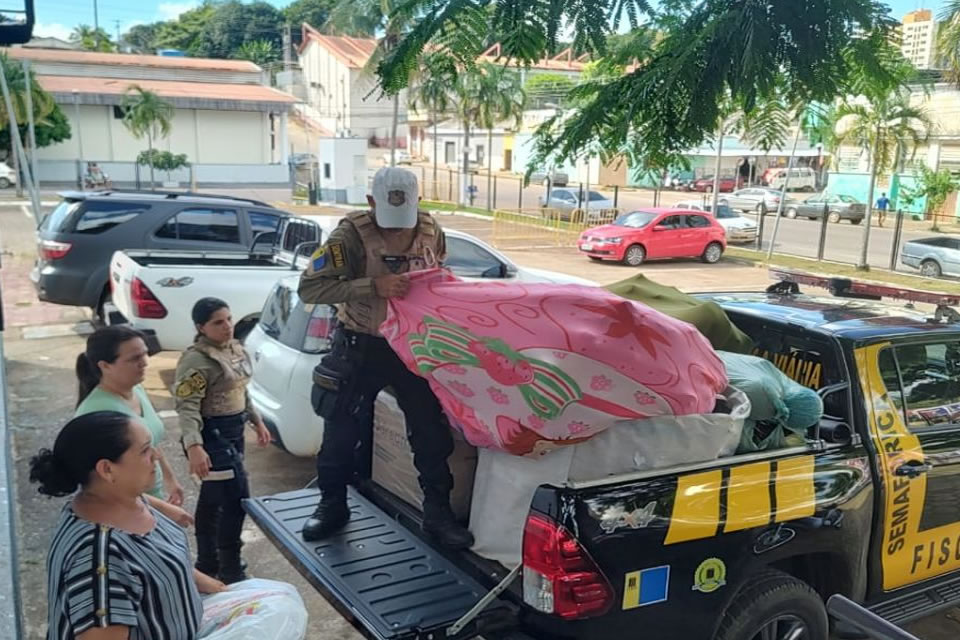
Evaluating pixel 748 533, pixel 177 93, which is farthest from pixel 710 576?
pixel 177 93

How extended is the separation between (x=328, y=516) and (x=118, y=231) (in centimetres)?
709

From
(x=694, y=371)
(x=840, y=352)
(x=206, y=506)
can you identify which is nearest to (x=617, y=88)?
(x=694, y=371)

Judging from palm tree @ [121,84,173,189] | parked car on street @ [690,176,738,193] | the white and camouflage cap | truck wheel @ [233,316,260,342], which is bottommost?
truck wheel @ [233,316,260,342]

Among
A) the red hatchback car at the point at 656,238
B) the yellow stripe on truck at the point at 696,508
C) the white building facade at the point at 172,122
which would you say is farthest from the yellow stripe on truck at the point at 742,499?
the white building facade at the point at 172,122

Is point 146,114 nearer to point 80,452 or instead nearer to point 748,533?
point 80,452

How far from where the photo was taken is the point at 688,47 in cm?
268

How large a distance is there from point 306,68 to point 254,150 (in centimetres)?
3027

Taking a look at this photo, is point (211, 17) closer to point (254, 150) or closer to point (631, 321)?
point (254, 150)

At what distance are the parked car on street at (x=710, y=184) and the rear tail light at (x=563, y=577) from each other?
44.6 meters

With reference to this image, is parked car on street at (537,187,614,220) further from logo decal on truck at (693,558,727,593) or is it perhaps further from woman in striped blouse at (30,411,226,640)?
woman in striped blouse at (30,411,226,640)

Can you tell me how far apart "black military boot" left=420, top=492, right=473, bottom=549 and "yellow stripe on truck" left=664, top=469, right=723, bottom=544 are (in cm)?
79

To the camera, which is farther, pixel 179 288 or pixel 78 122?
pixel 78 122

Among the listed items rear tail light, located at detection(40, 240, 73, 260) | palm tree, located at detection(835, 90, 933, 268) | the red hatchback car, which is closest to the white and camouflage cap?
rear tail light, located at detection(40, 240, 73, 260)

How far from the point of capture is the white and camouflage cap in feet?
11.1
